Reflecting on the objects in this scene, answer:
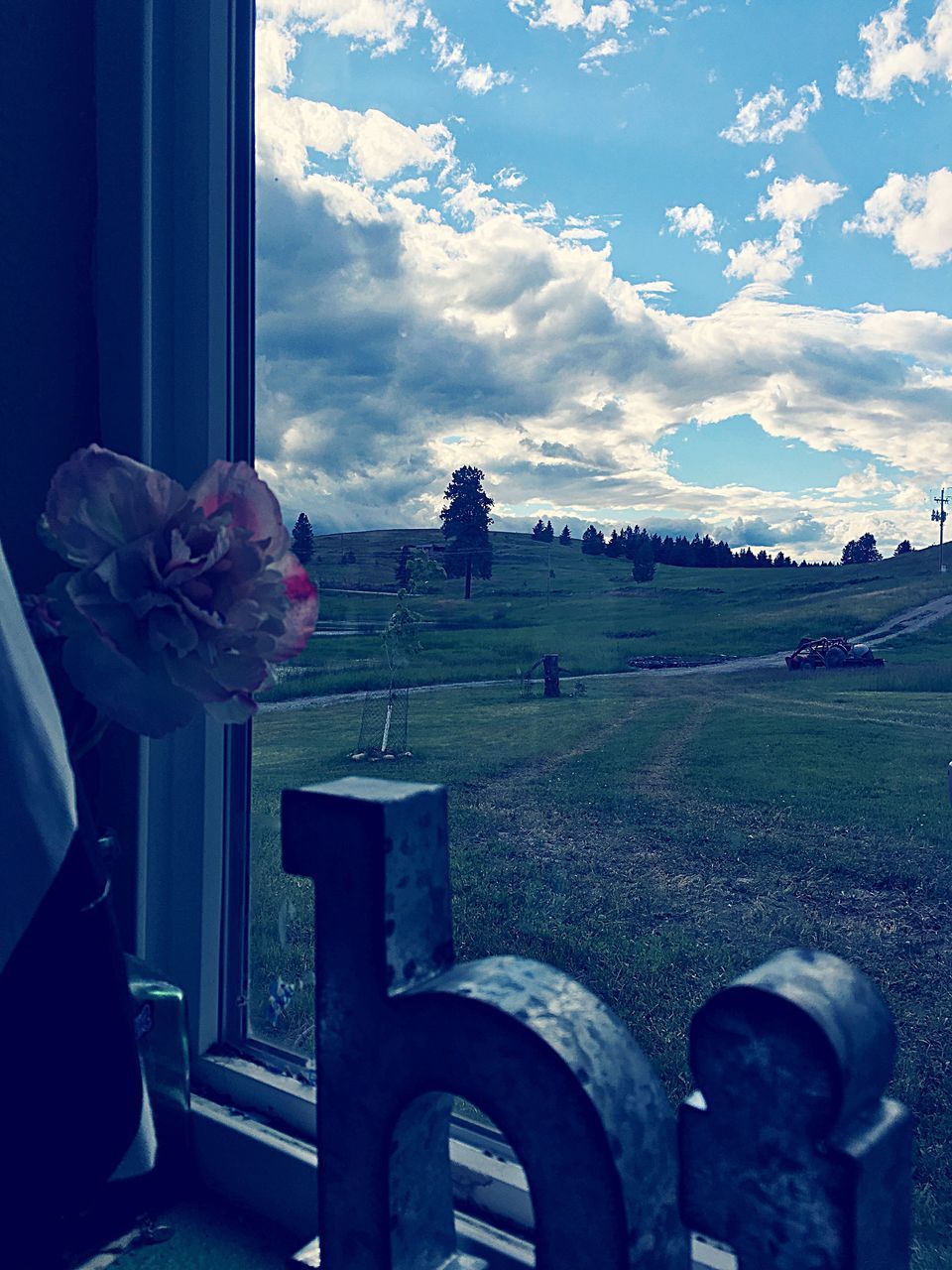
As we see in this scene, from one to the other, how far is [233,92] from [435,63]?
0.25m

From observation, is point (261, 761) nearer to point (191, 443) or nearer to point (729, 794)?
point (191, 443)

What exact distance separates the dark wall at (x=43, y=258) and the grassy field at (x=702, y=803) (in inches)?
17.1

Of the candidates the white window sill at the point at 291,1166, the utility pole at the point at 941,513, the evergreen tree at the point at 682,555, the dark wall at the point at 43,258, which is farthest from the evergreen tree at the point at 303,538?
the utility pole at the point at 941,513

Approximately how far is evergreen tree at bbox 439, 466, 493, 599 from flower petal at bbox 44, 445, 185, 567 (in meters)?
0.44

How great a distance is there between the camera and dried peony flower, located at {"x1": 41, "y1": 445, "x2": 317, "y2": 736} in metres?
0.73

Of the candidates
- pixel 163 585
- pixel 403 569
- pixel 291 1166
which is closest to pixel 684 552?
pixel 403 569

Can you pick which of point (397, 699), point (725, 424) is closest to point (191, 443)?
point (397, 699)

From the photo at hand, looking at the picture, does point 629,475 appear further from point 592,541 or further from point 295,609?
point 295,609

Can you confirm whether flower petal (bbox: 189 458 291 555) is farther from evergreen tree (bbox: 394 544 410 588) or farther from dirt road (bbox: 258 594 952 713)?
evergreen tree (bbox: 394 544 410 588)

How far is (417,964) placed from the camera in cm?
66

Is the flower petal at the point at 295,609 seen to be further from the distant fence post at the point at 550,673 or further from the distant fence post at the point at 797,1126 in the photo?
the distant fence post at the point at 797,1126

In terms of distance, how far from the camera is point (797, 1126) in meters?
0.51

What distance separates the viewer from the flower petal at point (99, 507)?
0.73 metres

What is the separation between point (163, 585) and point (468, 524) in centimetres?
46
